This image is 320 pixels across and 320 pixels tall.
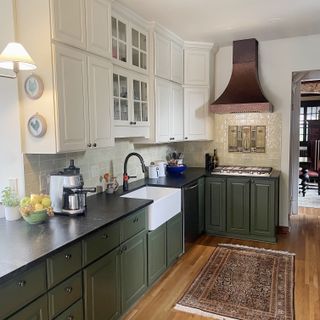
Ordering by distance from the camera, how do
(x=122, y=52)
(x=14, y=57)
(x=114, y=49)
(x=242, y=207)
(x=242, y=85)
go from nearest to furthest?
(x=14, y=57)
(x=114, y=49)
(x=122, y=52)
(x=242, y=207)
(x=242, y=85)

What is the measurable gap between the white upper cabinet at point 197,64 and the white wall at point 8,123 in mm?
2595

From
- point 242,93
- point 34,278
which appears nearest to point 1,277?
point 34,278

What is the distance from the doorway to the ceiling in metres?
0.90

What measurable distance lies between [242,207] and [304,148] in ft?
18.0

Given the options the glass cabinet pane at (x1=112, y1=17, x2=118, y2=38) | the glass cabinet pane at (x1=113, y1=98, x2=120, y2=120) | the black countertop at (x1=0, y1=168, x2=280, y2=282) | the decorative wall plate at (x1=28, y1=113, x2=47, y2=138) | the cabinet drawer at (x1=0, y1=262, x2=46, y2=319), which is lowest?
the cabinet drawer at (x1=0, y1=262, x2=46, y2=319)

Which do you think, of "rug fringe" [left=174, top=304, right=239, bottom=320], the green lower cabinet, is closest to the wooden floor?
"rug fringe" [left=174, top=304, right=239, bottom=320]

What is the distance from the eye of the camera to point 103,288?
2.15 metres

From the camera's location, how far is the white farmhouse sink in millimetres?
2824

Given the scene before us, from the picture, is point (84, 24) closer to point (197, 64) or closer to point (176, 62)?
point (176, 62)

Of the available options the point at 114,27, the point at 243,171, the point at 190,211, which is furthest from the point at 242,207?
the point at 114,27

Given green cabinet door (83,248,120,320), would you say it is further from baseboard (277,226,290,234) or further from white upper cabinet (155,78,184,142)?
baseboard (277,226,290,234)

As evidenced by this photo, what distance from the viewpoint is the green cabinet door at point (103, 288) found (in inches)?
78.7

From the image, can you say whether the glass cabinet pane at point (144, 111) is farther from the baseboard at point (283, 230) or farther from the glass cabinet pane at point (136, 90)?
the baseboard at point (283, 230)

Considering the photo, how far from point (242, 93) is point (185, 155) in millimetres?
1303
